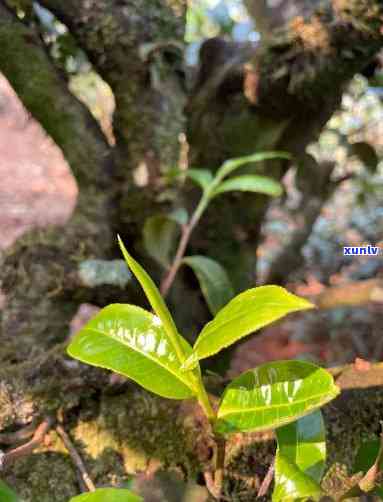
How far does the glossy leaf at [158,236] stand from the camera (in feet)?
3.90

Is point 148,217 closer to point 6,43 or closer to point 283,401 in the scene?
point 6,43

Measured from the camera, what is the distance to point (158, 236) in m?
1.20

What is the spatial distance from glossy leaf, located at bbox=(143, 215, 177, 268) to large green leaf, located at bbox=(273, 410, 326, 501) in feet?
2.18

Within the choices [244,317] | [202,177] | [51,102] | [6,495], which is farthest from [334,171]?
[6,495]

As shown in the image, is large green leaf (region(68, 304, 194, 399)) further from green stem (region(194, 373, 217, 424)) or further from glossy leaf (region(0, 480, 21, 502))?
glossy leaf (region(0, 480, 21, 502))

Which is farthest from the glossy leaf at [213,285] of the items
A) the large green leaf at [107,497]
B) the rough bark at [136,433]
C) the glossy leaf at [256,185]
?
the large green leaf at [107,497]

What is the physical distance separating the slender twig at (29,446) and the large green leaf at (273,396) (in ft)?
1.02

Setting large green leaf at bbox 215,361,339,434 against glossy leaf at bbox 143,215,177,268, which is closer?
large green leaf at bbox 215,361,339,434

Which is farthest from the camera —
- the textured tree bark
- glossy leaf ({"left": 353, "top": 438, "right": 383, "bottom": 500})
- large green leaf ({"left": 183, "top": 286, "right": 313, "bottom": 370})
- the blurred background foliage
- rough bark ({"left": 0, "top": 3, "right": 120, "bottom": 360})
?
the blurred background foliage

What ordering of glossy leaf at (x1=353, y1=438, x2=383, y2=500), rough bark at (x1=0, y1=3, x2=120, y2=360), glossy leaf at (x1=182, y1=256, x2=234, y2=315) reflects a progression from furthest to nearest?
glossy leaf at (x1=182, y1=256, x2=234, y2=315), rough bark at (x1=0, y1=3, x2=120, y2=360), glossy leaf at (x1=353, y1=438, x2=383, y2=500)

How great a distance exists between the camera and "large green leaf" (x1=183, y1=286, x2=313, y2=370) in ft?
1.58

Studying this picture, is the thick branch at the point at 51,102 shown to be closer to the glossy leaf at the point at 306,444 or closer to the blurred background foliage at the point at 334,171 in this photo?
the blurred background foliage at the point at 334,171

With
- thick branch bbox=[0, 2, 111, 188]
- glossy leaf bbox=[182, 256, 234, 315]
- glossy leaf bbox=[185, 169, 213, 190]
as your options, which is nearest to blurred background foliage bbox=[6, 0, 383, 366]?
thick branch bbox=[0, 2, 111, 188]

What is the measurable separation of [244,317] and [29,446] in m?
0.42
